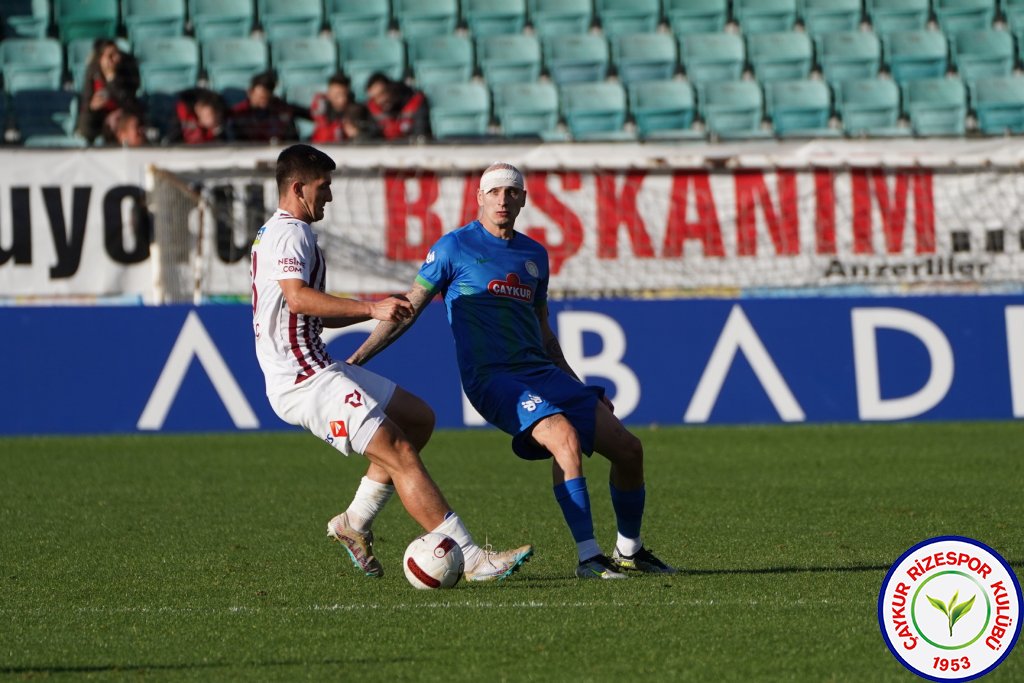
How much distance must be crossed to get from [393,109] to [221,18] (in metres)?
3.26

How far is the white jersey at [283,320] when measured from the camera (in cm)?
678

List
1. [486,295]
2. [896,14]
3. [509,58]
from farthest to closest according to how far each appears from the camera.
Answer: [896,14]
[509,58]
[486,295]

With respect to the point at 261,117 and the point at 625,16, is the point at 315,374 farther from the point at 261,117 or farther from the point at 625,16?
the point at 625,16

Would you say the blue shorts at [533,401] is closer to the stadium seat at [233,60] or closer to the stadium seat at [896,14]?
the stadium seat at [233,60]

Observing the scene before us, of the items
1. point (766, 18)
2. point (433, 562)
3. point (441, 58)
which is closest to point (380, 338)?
point (433, 562)

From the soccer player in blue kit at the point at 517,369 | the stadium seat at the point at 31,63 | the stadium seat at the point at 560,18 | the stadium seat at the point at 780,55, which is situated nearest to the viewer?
the soccer player in blue kit at the point at 517,369

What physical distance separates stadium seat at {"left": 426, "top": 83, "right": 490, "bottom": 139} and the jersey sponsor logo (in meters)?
10.3

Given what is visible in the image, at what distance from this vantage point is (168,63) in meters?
17.8

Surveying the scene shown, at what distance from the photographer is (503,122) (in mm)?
17781

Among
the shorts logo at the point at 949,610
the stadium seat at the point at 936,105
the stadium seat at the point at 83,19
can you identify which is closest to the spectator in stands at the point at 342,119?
the stadium seat at the point at 83,19

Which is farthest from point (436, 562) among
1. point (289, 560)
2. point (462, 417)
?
point (462, 417)

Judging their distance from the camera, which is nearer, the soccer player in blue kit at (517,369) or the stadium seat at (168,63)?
the soccer player in blue kit at (517,369)

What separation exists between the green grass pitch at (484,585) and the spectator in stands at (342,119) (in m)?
4.00

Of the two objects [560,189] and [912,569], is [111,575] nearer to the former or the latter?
[912,569]
